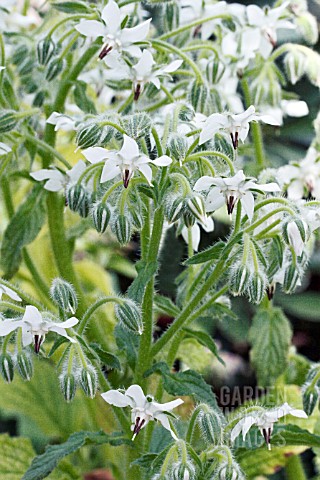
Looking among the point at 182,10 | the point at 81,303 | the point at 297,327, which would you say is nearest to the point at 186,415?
the point at 81,303

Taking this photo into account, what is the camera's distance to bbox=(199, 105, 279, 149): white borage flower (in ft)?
2.34

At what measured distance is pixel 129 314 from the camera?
0.73 metres

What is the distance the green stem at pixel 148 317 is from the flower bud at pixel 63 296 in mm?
76

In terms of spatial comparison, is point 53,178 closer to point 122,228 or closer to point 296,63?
point 122,228

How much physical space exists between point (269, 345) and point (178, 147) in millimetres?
352

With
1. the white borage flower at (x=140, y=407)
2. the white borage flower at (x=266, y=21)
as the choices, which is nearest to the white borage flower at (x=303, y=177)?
the white borage flower at (x=266, y=21)

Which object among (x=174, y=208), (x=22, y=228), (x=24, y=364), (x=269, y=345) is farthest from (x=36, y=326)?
(x=269, y=345)

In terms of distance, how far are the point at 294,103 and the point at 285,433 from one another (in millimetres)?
435

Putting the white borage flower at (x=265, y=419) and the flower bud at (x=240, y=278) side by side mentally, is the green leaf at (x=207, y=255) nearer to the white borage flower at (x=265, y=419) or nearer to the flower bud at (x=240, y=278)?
the flower bud at (x=240, y=278)

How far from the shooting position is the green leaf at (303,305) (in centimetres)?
190

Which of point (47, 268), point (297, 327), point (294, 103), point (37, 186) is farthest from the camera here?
point (297, 327)

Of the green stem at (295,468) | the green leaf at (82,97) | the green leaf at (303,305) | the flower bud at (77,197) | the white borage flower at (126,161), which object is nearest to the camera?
the white borage flower at (126,161)

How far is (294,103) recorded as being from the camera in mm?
1064

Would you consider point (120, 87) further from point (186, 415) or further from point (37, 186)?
point (186, 415)
